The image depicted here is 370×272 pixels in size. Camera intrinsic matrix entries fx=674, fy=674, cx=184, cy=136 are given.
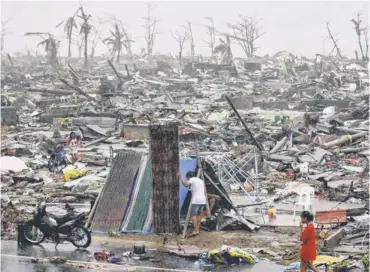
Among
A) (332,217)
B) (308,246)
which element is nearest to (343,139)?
(332,217)

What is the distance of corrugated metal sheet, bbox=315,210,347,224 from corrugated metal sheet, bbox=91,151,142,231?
3.09 m

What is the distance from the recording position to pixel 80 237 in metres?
9.77

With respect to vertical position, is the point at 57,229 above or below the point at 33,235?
above

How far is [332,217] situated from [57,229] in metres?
4.35

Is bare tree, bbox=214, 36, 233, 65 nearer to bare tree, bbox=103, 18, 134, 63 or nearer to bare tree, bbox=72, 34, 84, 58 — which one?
bare tree, bbox=103, 18, 134, 63

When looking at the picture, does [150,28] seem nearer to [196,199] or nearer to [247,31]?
[247,31]

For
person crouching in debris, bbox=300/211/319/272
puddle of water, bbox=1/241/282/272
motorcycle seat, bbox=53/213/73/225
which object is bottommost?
puddle of water, bbox=1/241/282/272

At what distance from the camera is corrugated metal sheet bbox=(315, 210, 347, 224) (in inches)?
425

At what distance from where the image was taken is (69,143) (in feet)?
71.0

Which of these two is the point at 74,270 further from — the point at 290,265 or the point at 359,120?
the point at 359,120

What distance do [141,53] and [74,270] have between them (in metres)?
64.0

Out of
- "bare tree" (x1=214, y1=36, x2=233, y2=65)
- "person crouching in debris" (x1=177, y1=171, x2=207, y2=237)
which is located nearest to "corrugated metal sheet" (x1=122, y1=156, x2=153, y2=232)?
"person crouching in debris" (x1=177, y1=171, x2=207, y2=237)

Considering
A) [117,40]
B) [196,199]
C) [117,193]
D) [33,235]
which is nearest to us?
[33,235]

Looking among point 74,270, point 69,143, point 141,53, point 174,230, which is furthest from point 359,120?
point 141,53
